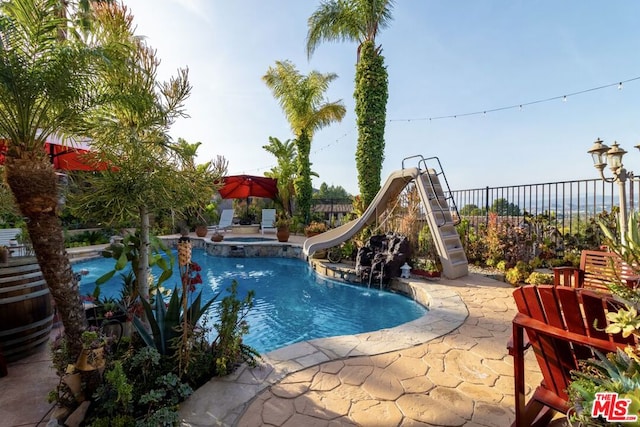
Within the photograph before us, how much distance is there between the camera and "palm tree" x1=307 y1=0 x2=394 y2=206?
1052 cm

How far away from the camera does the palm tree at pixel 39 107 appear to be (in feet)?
6.18

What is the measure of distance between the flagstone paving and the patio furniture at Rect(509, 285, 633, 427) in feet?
1.13

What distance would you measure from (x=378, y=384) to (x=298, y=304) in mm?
3810

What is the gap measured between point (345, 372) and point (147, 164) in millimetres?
2628

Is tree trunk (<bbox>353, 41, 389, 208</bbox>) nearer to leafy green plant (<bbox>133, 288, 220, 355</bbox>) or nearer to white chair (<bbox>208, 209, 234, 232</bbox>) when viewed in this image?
white chair (<bbox>208, 209, 234, 232</bbox>)

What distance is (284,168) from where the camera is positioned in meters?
16.4

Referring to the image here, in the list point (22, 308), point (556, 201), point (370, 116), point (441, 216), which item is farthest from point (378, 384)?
point (370, 116)

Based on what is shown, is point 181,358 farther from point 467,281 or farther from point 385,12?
point 385,12

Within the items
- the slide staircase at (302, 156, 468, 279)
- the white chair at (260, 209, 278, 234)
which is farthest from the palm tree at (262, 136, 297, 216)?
the slide staircase at (302, 156, 468, 279)

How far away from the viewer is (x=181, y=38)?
5090mm

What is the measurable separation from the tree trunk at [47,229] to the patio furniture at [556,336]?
9.94 feet

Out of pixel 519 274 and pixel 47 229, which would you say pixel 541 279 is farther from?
pixel 47 229

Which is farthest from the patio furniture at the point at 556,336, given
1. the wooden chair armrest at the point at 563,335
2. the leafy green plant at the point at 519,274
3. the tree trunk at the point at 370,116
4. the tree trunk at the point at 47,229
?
the tree trunk at the point at 370,116

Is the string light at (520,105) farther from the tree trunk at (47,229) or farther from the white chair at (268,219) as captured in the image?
the tree trunk at (47,229)
